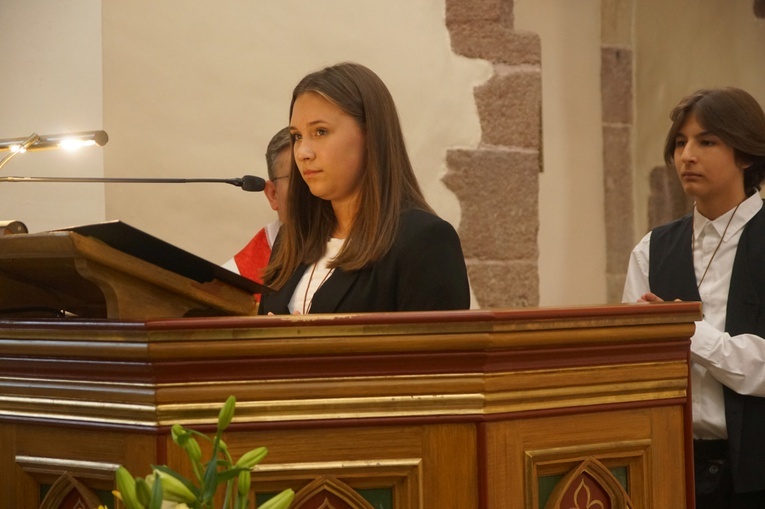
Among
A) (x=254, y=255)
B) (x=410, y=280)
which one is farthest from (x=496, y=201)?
(x=410, y=280)

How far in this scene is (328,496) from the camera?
5.11 feet

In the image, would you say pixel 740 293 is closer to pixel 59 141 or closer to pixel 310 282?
pixel 310 282

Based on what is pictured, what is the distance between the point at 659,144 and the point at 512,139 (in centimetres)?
148

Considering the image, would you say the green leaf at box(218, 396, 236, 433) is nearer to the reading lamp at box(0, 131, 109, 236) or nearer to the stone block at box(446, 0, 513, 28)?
the reading lamp at box(0, 131, 109, 236)

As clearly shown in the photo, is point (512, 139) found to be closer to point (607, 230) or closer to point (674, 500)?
point (607, 230)

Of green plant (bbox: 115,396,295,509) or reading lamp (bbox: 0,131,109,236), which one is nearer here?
green plant (bbox: 115,396,295,509)

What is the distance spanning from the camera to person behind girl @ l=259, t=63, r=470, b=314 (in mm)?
2215

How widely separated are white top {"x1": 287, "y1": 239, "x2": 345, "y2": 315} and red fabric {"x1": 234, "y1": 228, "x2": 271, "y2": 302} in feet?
4.33

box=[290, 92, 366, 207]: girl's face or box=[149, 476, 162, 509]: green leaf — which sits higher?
box=[290, 92, 366, 207]: girl's face

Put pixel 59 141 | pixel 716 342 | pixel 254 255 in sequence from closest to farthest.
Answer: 1. pixel 716 342
2. pixel 59 141
3. pixel 254 255

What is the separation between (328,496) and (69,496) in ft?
1.36

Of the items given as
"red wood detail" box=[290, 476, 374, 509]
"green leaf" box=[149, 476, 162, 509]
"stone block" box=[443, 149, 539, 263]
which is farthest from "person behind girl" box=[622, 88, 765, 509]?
"green leaf" box=[149, 476, 162, 509]

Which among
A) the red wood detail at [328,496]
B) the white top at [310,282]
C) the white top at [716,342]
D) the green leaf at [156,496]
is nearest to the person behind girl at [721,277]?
the white top at [716,342]

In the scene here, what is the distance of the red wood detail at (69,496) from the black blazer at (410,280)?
724 mm
